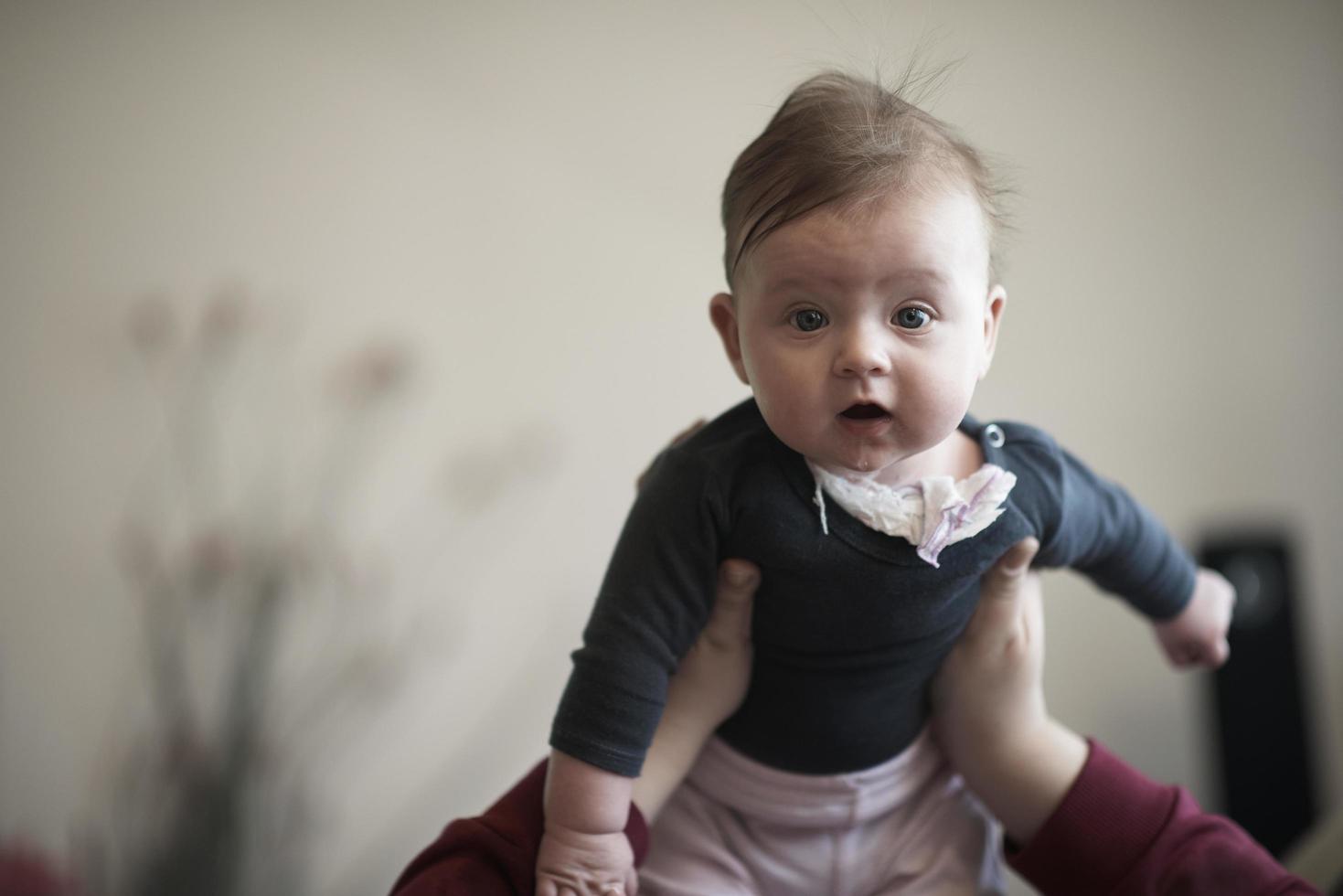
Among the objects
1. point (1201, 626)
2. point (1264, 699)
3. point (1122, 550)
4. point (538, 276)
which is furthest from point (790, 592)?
point (1264, 699)

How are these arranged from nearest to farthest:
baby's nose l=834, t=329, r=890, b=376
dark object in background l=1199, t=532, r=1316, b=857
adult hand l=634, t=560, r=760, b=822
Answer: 1. baby's nose l=834, t=329, r=890, b=376
2. adult hand l=634, t=560, r=760, b=822
3. dark object in background l=1199, t=532, r=1316, b=857

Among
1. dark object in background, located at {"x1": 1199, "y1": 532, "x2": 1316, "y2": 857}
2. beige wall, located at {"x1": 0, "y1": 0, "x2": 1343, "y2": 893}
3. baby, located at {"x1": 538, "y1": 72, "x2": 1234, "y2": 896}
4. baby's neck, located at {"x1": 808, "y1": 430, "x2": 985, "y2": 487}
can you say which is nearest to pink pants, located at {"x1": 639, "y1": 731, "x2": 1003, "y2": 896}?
baby, located at {"x1": 538, "y1": 72, "x2": 1234, "y2": 896}

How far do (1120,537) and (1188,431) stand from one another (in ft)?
3.96

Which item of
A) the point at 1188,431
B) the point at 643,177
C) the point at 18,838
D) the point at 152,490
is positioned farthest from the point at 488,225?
the point at 1188,431

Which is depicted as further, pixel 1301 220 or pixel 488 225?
pixel 1301 220

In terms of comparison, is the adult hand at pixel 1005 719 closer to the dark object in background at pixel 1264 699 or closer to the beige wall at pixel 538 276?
the beige wall at pixel 538 276

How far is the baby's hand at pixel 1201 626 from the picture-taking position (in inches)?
32.9

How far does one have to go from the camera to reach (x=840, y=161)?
61 centimetres

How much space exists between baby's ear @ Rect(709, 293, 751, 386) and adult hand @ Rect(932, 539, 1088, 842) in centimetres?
22

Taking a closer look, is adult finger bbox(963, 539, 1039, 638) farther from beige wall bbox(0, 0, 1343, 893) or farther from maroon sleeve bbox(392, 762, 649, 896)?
beige wall bbox(0, 0, 1343, 893)

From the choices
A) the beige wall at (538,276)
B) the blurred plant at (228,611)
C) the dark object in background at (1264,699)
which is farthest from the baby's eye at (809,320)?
the dark object in background at (1264,699)

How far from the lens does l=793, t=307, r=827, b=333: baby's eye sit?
619mm

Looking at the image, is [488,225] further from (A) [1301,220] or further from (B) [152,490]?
(A) [1301,220]

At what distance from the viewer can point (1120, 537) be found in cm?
77
